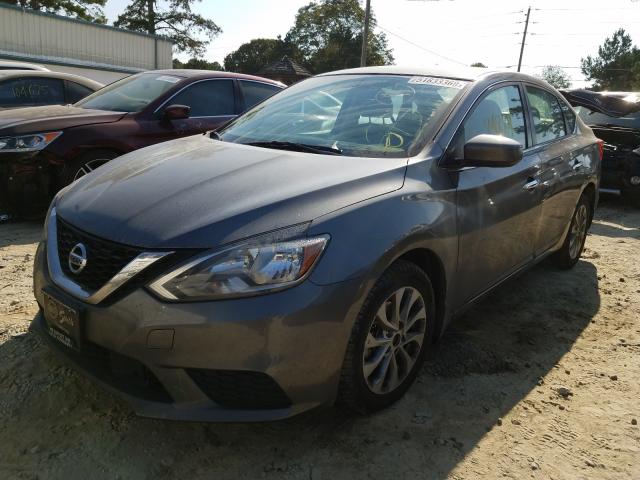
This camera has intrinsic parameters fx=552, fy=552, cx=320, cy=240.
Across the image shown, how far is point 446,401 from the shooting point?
103 inches

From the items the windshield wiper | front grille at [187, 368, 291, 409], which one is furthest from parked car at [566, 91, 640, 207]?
front grille at [187, 368, 291, 409]

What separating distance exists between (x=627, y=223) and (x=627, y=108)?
1429 millimetres

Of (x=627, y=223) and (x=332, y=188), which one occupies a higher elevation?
(x=332, y=188)

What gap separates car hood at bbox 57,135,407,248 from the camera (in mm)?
1985

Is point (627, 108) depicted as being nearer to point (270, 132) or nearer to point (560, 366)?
point (560, 366)

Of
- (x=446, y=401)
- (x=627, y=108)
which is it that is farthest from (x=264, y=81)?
(x=446, y=401)

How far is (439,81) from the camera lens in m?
3.10

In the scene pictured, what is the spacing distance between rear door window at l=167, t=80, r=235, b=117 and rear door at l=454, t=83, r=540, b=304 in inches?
138

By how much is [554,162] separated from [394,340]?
2031 millimetres

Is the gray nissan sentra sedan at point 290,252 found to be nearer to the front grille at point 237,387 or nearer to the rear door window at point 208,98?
the front grille at point 237,387

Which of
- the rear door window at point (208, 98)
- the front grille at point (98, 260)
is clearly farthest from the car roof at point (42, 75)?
the front grille at point (98, 260)

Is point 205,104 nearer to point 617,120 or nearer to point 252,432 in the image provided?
point 252,432

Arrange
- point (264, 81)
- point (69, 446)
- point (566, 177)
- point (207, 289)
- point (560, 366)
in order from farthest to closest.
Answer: point (264, 81), point (566, 177), point (560, 366), point (69, 446), point (207, 289)

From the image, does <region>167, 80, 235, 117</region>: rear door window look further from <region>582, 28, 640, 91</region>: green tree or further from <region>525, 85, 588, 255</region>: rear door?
<region>582, 28, 640, 91</region>: green tree
